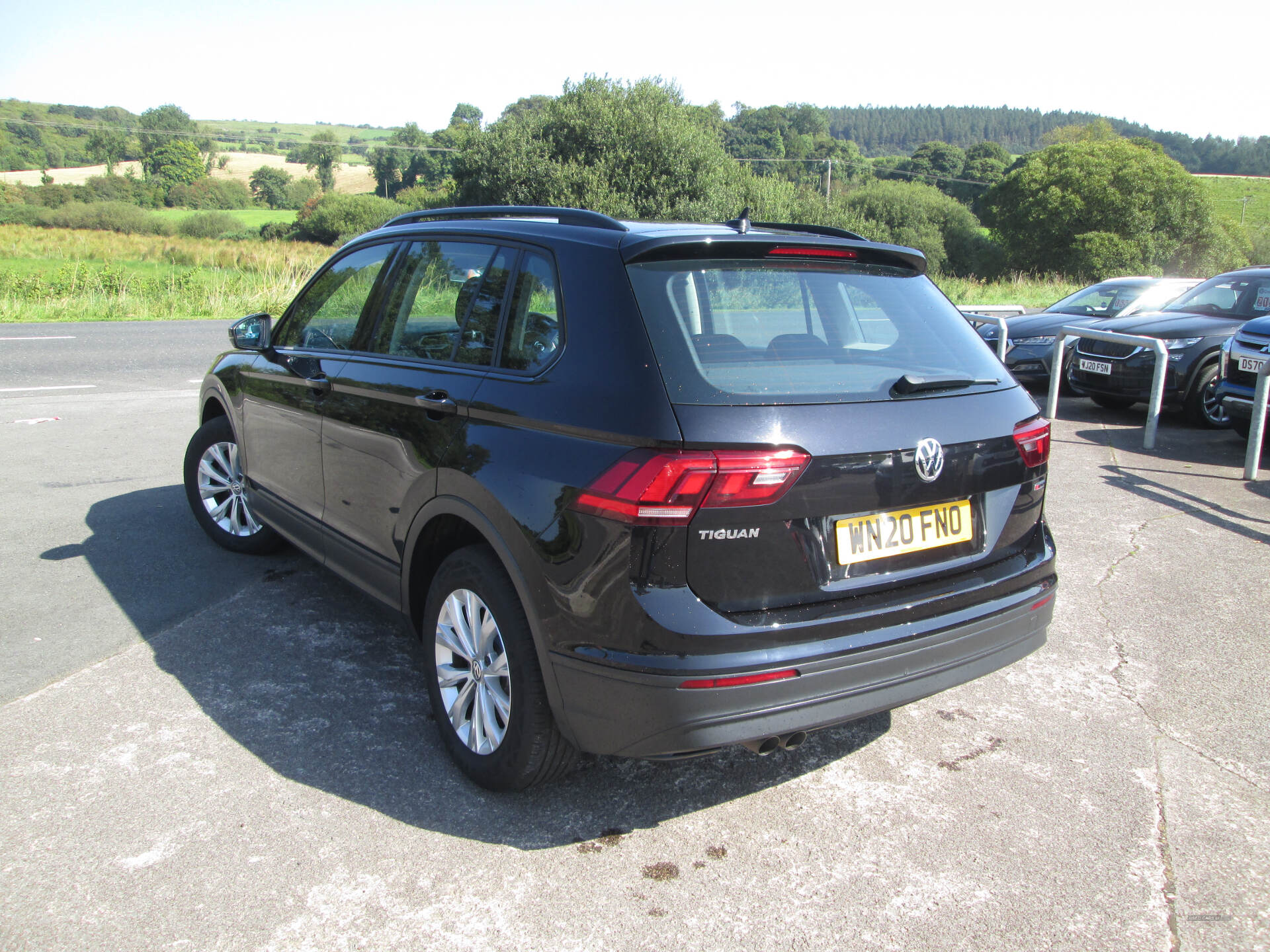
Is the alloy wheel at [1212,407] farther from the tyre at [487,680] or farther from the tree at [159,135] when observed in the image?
the tree at [159,135]

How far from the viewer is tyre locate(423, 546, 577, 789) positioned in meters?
2.79

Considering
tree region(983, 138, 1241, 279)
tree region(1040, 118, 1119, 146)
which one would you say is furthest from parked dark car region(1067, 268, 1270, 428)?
tree region(1040, 118, 1119, 146)

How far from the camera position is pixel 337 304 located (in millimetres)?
4199

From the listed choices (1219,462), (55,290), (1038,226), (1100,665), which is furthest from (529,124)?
(1038,226)

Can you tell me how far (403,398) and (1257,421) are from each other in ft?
22.8

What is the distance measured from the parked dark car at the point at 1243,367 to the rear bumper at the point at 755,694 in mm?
6860

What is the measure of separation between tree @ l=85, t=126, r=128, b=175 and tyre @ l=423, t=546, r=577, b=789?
102769 millimetres

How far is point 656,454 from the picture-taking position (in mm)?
2400

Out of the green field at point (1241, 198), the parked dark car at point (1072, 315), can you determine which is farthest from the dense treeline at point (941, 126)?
the parked dark car at point (1072, 315)

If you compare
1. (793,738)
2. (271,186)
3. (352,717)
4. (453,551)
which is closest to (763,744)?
(793,738)

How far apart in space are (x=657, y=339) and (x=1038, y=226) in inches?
3284

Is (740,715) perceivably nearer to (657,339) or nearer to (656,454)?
(656,454)

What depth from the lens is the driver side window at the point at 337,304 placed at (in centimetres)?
398

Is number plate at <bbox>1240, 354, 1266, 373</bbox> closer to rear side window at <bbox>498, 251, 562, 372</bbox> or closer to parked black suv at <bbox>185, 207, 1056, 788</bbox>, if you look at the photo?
parked black suv at <bbox>185, 207, 1056, 788</bbox>
